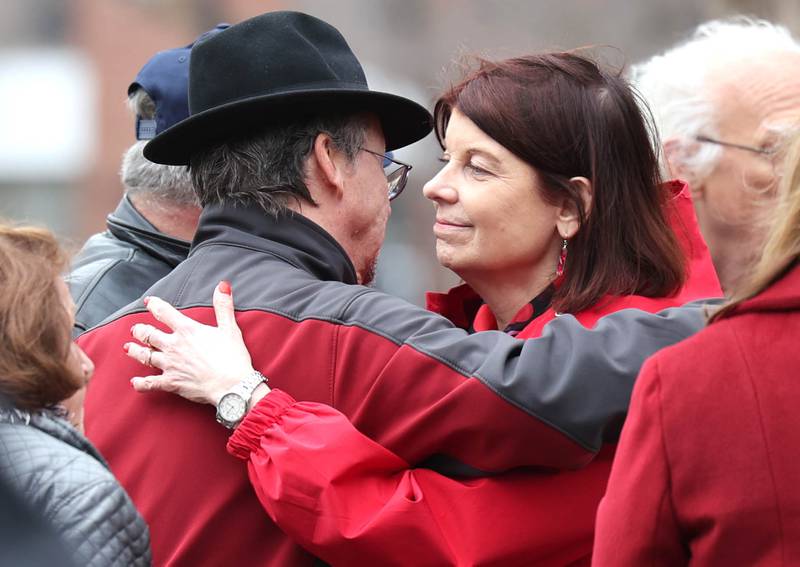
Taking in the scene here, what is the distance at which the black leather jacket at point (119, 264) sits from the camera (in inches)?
162

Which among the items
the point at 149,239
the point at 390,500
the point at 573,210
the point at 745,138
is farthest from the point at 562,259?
the point at 149,239

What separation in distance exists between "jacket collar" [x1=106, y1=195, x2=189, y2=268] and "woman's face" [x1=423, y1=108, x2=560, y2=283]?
131 centimetres

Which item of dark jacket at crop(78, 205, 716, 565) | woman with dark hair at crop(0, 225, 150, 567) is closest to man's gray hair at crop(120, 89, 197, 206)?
dark jacket at crop(78, 205, 716, 565)

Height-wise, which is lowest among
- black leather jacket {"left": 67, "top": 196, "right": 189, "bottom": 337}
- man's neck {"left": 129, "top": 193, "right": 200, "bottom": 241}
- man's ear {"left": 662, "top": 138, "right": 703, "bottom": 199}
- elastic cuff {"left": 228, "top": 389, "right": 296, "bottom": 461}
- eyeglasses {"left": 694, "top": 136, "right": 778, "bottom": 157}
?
black leather jacket {"left": 67, "top": 196, "right": 189, "bottom": 337}

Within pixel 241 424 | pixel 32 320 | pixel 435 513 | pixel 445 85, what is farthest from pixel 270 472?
pixel 445 85

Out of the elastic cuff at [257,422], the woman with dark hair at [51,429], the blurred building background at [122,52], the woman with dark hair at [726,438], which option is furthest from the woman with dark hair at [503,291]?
the blurred building background at [122,52]

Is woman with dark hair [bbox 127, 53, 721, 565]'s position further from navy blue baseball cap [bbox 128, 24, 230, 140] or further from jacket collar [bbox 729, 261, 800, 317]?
navy blue baseball cap [bbox 128, 24, 230, 140]

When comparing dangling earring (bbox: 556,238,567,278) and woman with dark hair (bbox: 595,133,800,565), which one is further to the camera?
dangling earring (bbox: 556,238,567,278)

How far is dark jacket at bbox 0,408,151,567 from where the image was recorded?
7.34ft

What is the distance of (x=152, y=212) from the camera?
4.45m

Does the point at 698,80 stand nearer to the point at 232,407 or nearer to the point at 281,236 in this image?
the point at 281,236

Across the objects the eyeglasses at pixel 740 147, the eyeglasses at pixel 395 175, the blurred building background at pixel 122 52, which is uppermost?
the eyeglasses at pixel 395 175

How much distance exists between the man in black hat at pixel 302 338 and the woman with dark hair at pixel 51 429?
42 cm

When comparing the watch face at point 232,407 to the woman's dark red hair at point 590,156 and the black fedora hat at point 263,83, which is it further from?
the woman's dark red hair at point 590,156
